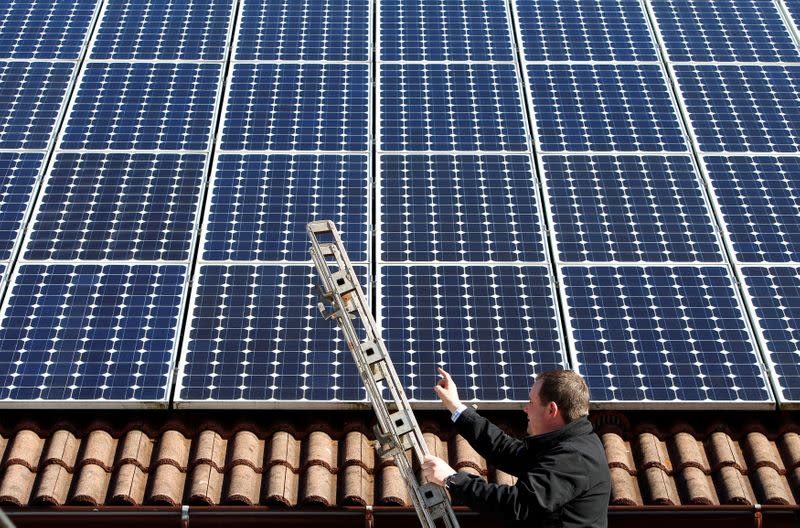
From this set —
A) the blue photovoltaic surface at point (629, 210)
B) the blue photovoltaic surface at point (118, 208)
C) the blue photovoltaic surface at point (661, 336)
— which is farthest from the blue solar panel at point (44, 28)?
the blue photovoltaic surface at point (661, 336)

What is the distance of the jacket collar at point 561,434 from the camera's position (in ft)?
23.4

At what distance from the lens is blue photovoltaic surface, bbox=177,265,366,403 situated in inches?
428

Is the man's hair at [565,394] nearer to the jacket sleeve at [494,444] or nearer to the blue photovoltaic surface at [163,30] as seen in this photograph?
the jacket sleeve at [494,444]

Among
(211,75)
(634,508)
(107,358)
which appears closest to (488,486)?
(634,508)

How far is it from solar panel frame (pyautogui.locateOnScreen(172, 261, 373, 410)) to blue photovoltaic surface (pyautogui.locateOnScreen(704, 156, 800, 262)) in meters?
5.05

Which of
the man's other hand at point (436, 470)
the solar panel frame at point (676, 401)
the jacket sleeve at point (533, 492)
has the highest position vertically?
the solar panel frame at point (676, 401)

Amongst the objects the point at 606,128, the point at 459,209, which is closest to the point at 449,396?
the point at 459,209

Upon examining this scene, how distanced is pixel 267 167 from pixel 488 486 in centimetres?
741

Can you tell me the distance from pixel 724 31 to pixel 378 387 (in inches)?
416

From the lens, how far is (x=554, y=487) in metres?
6.88

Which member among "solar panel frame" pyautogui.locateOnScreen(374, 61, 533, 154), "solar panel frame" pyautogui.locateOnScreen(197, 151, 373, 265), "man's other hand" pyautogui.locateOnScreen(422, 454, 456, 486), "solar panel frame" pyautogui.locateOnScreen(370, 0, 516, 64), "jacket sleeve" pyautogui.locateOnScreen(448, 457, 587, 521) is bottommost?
"jacket sleeve" pyautogui.locateOnScreen(448, 457, 587, 521)

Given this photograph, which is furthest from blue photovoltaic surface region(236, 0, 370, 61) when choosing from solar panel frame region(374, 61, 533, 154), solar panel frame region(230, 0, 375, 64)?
solar panel frame region(374, 61, 533, 154)

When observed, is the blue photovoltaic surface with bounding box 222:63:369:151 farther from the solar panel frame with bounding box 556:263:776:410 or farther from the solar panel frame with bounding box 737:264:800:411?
the solar panel frame with bounding box 737:264:800:411

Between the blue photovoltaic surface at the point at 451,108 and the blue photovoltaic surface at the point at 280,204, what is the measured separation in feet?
3.38
